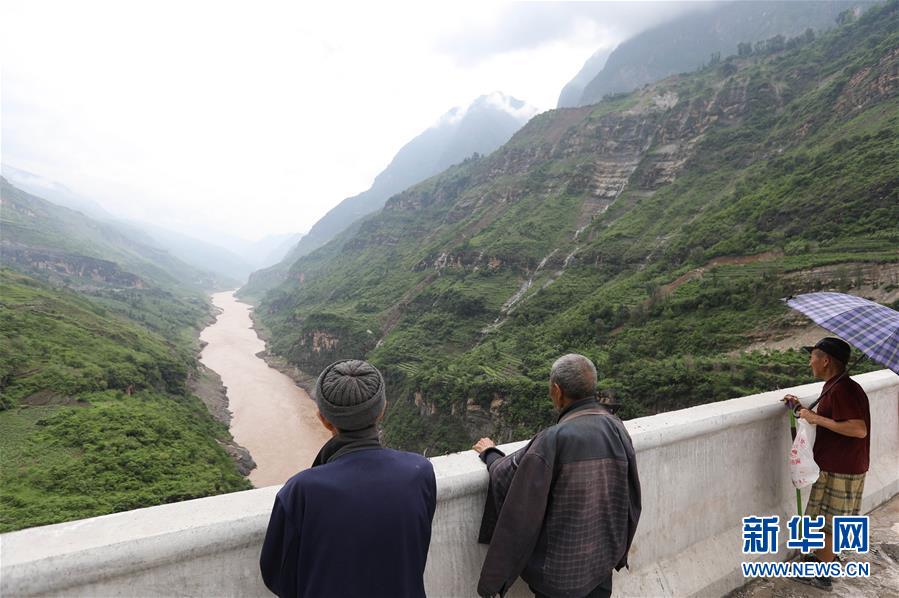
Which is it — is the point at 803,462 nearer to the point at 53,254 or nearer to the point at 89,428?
the point at 89,428

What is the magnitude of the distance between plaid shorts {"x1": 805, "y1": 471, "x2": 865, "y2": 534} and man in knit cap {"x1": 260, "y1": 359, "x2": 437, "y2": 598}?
11.2 ft

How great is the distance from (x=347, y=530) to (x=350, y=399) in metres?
0.45

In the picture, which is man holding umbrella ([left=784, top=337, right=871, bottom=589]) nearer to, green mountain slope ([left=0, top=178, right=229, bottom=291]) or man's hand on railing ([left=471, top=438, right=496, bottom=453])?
man's hand on railing ([left=471, top=438, right=496, bottom=453])

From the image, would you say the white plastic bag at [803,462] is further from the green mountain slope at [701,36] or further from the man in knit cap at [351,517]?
the green mountain slope at [701,36]

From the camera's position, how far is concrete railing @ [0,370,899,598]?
1.63 metres

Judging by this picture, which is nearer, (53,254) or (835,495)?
(835,495)

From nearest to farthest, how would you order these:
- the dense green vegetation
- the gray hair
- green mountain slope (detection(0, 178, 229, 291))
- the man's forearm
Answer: the gray hair
the man's forearm
the dense green vegetation
green mountain slope (detection(0, 178, 229, 291))

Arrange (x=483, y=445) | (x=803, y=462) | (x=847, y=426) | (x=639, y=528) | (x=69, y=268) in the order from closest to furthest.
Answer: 1. (x=483, y=445)
2. (x=639, y=528)
3. (x=847, y=426)
4. (x=803, y=462)
5. (x=69, y=268)

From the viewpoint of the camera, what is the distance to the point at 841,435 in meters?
3.37

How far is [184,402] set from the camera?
109 feet

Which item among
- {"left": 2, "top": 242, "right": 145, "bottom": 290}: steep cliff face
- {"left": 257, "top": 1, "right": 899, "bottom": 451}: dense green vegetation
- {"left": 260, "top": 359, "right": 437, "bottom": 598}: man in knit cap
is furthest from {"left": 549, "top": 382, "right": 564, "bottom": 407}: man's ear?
{"left": 2, "top": 242, "right": 145, "bottom": 290}: steep cliff face

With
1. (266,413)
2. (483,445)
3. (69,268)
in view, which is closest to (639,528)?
(483,445)

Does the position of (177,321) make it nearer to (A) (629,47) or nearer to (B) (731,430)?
(B) (731,430)

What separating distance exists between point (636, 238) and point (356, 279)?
170ft
